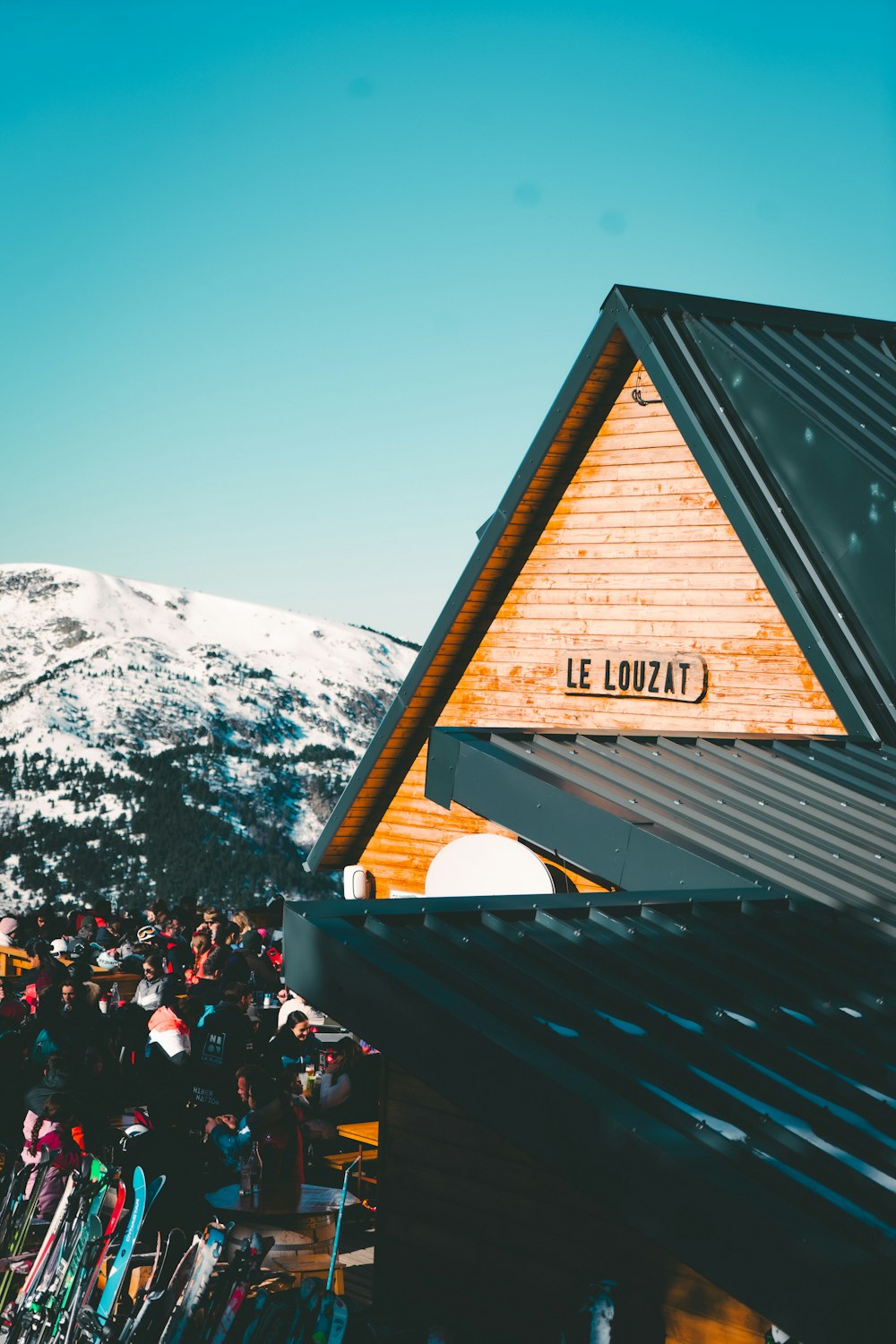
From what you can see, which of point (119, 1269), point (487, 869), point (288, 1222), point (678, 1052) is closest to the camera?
point (678, 1052)

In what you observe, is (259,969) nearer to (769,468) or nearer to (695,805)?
(769,468)

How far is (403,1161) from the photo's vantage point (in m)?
7.46

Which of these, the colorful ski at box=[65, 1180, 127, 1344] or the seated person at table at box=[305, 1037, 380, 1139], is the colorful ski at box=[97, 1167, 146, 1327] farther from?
the seated person at table at box=[305, 1037, 380, 1139]

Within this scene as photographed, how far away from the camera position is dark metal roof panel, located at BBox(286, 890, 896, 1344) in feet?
9.93

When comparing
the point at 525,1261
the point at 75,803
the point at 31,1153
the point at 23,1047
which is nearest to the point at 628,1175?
the point at 525,1261

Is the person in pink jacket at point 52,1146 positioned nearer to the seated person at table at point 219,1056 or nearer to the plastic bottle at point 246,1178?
the plastic bottle at point 246,1178

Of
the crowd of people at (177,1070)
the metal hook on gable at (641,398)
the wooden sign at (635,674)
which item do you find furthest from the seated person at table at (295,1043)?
the metal hook on gable at (641,398)

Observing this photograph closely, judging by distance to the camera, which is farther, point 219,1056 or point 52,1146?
point 219,1056

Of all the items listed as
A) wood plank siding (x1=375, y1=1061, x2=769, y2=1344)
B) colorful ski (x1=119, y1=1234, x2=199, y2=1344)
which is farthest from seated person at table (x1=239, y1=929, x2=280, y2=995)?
colorful ski (x1=119, y1=1234, x2=199, y2=1344)

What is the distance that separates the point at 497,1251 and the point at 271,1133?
178 centimetres

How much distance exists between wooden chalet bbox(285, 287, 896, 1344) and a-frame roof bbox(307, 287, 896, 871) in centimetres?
3

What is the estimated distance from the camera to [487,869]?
9398 millimetres

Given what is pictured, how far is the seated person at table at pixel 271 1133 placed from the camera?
7.83 meters

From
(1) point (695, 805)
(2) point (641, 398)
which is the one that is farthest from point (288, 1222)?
(2) point (641, 398)
